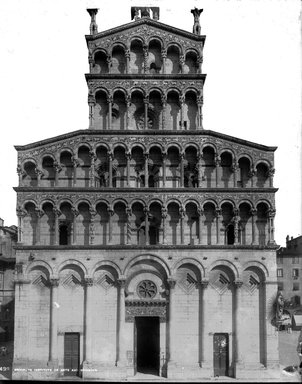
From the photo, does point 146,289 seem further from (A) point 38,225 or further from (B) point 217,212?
(A) point 38,225

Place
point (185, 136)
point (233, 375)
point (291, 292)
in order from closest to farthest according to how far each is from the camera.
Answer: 1. point (233, 375)
2. point (185, 136)
3. point (291, 292)

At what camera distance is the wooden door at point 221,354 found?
29.5m

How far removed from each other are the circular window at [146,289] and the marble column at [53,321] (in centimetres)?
470

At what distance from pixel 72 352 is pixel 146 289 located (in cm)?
541

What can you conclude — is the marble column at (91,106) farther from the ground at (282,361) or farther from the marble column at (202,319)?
the ground at (282,361)

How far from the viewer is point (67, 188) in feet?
99.3

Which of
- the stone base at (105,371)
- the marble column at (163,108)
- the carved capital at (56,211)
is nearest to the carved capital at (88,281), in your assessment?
the carved capital at (56,211)

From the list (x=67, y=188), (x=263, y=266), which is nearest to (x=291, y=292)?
(x=263, y=266)

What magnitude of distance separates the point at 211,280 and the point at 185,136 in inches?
337

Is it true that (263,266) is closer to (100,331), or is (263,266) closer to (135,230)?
(135,230)

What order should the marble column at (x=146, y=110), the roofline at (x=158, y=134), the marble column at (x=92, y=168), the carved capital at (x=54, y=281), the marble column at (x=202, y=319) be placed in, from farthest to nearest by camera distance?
the marble column at (x=146, y=110)
the roofline at (x=158, y=134)
the marble column at (x=92, y=168)
the carved capital at (x=54, y=281)
the marble column at (x=202, y=319)

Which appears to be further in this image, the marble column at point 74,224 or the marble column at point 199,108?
the marble column at point 199,108

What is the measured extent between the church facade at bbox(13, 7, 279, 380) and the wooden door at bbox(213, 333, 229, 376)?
Answer: 6 cm

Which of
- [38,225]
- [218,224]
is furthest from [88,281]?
[218,224]
